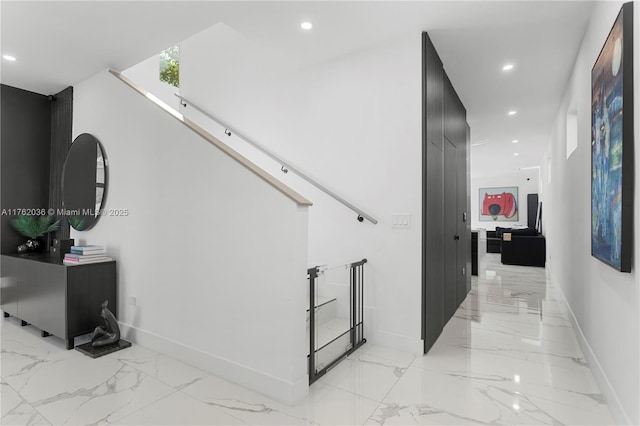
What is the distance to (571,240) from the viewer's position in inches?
144

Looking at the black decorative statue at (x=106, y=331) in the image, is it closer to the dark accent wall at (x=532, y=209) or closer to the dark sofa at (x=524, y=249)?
the dark sofa at (x=524, y=249)

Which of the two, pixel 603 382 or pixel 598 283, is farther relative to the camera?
pixel 598 283

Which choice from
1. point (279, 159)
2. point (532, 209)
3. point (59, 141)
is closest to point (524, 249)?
point (532, 209)

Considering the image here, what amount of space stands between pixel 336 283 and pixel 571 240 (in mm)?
2539

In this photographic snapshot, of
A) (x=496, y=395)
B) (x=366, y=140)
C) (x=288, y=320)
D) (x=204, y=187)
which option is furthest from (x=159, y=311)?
(x=496, y=395)

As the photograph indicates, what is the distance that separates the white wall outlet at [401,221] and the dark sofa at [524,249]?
20.8 feet

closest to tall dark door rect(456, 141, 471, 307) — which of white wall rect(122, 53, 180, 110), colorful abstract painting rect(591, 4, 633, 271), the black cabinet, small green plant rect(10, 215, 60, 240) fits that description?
colorful abstract painting rect(591, 4, 633, 271)

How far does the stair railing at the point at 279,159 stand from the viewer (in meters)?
3.09

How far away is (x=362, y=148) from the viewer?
312 centimetres

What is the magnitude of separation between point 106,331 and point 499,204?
42.6 feet

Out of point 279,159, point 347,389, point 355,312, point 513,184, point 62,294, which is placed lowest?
point 347,389

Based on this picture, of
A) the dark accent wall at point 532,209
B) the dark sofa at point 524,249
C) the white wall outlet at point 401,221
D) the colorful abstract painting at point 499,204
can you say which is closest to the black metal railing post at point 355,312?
the white wall outlet at point 401,221

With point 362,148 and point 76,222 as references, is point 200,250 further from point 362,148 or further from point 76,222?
point 76,222

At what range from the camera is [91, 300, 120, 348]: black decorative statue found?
285 centimetres
